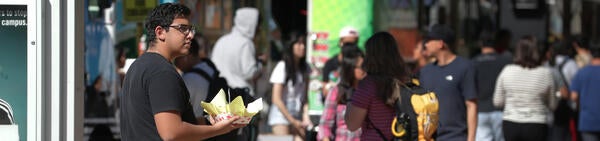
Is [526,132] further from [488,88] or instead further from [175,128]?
[175,128]

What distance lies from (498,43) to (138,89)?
8.44m

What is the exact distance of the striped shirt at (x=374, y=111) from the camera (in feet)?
22.8

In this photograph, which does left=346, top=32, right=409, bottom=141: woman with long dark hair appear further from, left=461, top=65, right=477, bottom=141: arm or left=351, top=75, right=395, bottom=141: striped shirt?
left=461, top=65, right=477, bottom=141: arm

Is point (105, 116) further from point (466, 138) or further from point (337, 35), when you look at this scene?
point (466, 138)

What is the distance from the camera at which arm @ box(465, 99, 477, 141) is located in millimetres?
8227

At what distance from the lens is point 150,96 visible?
4.73 m

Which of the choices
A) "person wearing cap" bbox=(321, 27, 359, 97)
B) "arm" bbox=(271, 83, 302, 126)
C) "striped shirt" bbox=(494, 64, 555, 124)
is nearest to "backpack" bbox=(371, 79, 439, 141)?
"striped shirt" bbox=(494, 64, 555, 124)

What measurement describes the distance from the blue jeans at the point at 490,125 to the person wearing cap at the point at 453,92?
2101mm

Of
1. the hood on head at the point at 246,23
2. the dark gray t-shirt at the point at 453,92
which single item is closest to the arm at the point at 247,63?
the hood on head at the point at 246,23

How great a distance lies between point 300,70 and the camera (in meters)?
11.7

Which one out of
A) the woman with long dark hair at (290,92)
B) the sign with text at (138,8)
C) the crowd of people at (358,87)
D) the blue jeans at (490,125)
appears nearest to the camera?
the crowd of people at (358,87)

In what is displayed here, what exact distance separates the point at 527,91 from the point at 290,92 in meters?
2.33

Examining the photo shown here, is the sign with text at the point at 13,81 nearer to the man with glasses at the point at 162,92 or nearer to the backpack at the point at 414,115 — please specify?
the man with glasses at the point at 162,92

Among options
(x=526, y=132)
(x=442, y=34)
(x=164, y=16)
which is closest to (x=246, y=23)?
(x=442, y=34)
